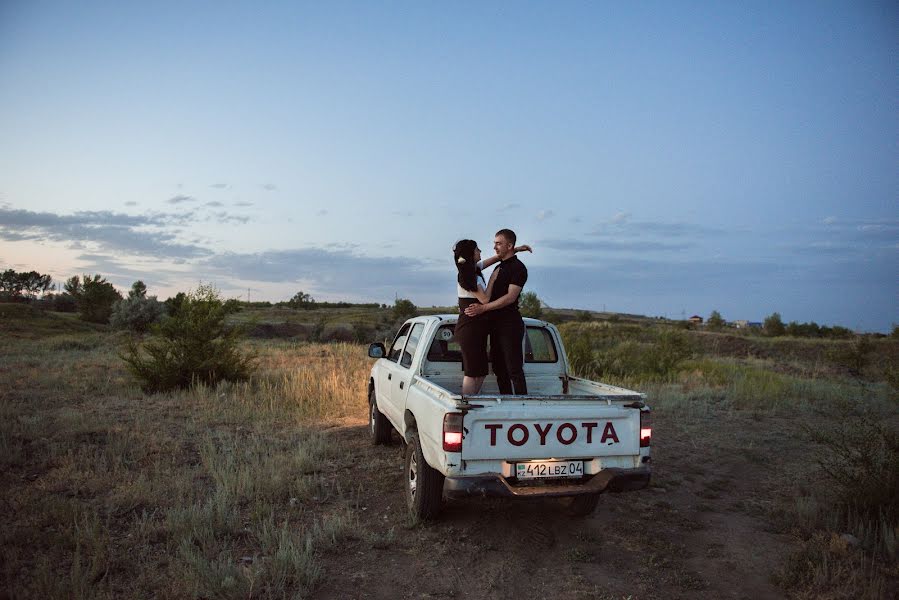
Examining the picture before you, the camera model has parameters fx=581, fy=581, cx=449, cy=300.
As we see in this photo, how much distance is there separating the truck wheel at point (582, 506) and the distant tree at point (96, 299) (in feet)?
127

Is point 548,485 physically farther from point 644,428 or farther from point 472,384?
point 472,384

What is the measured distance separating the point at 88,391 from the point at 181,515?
26.9 ft

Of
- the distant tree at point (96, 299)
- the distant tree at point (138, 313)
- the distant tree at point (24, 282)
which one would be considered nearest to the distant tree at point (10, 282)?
the distant tree at point (24, 282)

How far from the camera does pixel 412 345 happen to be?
21.5 ft

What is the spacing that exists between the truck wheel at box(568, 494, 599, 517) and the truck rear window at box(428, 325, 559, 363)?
5.27 ft

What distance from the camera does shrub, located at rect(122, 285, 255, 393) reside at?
1208 centimetres

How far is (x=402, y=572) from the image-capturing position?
14.1 feet

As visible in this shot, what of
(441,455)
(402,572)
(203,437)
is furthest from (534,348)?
(203,437)

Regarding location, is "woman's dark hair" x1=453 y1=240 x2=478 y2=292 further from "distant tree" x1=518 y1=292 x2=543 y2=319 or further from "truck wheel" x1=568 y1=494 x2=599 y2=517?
"distant tree" x1=518 y1=292 x2=543 y2=319

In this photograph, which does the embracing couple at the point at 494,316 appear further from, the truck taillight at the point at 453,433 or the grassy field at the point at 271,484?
the grassy field at the point at 271,484

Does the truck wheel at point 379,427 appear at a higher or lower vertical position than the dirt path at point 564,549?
higher

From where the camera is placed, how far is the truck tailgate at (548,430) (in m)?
4.34

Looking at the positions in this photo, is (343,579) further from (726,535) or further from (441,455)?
(726,535)

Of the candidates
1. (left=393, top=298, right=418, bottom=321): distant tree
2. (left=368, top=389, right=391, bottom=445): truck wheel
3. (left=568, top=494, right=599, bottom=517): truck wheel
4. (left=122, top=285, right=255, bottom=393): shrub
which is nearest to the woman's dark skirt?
(left=568, top=494, right=599, bottom=517): truck wheel
